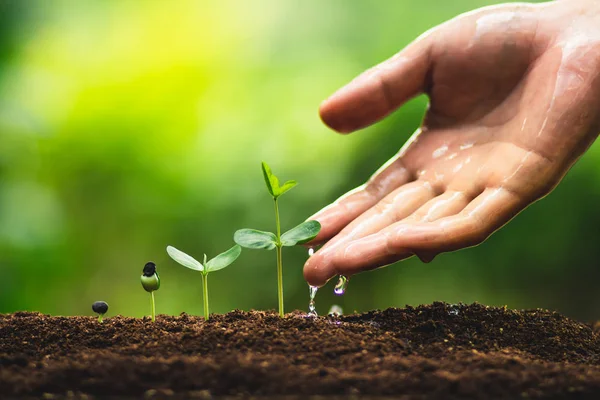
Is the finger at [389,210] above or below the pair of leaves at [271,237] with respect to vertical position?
above

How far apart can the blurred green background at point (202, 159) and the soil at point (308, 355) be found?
136 cm

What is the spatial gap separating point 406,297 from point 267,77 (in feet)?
4.42

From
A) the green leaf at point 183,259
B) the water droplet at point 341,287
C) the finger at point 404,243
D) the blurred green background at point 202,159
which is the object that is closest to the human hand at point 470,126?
the finger at point 404,243

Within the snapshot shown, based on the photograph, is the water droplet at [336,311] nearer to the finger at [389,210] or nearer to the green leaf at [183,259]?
the finger at [389,210]

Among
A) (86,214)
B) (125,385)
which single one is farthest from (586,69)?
(86,214)

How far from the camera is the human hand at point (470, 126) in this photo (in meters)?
1.24

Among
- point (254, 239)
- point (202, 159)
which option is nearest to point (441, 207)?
point (254, 239)

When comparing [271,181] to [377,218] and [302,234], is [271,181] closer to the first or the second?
[302,234]

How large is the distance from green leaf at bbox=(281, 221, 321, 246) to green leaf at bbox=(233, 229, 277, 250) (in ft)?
0.09

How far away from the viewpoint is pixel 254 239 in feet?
3.96

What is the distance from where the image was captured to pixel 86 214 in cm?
279

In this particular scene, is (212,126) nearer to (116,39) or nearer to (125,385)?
(116,39)

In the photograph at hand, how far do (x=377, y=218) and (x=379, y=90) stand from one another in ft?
1.29

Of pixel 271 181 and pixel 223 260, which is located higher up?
pixel 271 181
